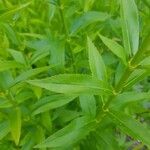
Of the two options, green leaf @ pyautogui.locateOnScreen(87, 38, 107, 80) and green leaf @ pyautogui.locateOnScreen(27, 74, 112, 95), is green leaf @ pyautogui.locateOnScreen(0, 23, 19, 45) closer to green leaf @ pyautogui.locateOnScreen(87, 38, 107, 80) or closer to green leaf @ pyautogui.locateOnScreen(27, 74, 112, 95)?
green leaf @ pyautogui.locateOnScreen(87, 38, 107, 80)

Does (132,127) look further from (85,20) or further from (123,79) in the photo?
(85,20)

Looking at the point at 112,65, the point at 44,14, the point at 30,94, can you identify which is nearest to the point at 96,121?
the point at 30,94

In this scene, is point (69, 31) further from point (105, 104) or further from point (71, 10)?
point (105, 104)

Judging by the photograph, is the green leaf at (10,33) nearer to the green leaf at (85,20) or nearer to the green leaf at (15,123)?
the green leaf at (85,20)

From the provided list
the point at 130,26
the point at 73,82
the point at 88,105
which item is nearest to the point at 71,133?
the point at 88,105

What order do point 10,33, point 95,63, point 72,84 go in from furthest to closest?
point 10,33, point 95,63, point 72,84

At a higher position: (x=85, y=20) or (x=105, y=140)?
(x=85, y=20)

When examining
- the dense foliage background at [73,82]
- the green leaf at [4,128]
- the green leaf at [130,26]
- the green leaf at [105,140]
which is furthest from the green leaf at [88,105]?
the green leaf at [130,26]
